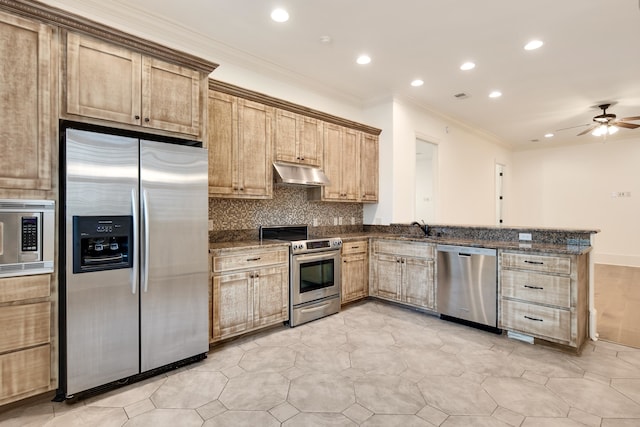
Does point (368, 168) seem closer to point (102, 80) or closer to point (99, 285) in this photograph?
point (102, 80)

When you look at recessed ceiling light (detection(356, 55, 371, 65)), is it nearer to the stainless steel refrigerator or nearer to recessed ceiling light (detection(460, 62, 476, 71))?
recessed ceiling light (detection(460, 62, 476, 71))

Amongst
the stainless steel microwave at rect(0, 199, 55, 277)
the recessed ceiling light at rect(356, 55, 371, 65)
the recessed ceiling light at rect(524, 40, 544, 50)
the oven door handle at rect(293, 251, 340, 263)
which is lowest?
the oven door handle at rect(293, 251, 340, 263)

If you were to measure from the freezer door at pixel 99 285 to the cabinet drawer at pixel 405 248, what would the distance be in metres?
3.02

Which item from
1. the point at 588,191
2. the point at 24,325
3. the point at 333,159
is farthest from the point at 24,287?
the point at 588,191

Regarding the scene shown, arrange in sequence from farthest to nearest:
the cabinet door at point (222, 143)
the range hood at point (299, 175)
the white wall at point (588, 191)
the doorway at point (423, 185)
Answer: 1. the doorway at point (423, 185)
2. the white wall at point (588, 191)
3. the range hood at point (299, 175)
4. the cabinet door at point (222, 143)

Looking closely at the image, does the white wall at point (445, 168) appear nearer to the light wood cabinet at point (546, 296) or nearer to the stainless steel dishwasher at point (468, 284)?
the stainless steel dishwasher at point (468, 284)

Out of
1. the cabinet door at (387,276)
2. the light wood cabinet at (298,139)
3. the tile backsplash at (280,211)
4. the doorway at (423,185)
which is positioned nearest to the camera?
the tile backsplash at (280,211)

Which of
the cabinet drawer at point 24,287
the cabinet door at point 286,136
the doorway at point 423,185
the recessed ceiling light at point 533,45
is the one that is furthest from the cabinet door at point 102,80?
the doorway at point 423,185

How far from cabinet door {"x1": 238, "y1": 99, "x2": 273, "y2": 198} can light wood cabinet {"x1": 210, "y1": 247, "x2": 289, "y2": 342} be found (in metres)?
0.74

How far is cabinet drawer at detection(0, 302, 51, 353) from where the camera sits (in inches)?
77.0

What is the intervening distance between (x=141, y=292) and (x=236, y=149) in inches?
67.8

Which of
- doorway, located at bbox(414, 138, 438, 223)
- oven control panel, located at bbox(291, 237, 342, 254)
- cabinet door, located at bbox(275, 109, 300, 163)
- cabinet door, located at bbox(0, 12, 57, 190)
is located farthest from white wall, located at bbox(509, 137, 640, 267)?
cabinet door, located at bbox(0, 12, 57, 190)

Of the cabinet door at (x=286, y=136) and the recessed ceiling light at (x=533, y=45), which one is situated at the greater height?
the recessed ceiling light at (x=533, y=45)

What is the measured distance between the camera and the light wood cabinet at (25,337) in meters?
1.96
